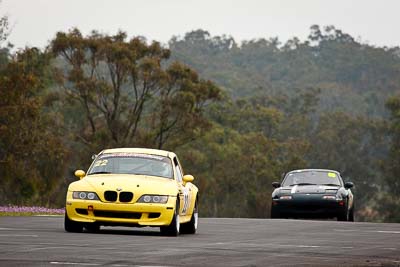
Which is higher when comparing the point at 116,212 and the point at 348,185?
the point at 116,212

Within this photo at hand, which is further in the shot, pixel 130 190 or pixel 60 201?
pixel 60 201

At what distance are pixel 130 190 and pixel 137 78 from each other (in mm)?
51247

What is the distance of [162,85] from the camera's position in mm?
68562

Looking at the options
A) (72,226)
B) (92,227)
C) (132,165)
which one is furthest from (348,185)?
(72,226)

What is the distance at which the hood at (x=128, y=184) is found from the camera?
1800cm

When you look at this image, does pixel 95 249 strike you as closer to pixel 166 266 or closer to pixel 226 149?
pixel 166 266

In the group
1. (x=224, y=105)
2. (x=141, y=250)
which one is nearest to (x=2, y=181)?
(x=141, y=250)

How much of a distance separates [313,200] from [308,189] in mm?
435

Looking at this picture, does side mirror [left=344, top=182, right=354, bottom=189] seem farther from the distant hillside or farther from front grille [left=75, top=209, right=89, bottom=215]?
the distant hillside

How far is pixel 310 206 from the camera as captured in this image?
29.5 meters

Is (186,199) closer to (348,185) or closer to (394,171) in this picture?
(348,185)

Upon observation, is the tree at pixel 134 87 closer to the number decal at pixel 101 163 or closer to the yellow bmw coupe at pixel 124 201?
the number decal at pixel 101 163

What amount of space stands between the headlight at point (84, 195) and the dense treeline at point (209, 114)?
114ft

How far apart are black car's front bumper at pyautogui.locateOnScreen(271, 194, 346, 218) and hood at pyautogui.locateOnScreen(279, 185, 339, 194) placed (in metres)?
0.13
